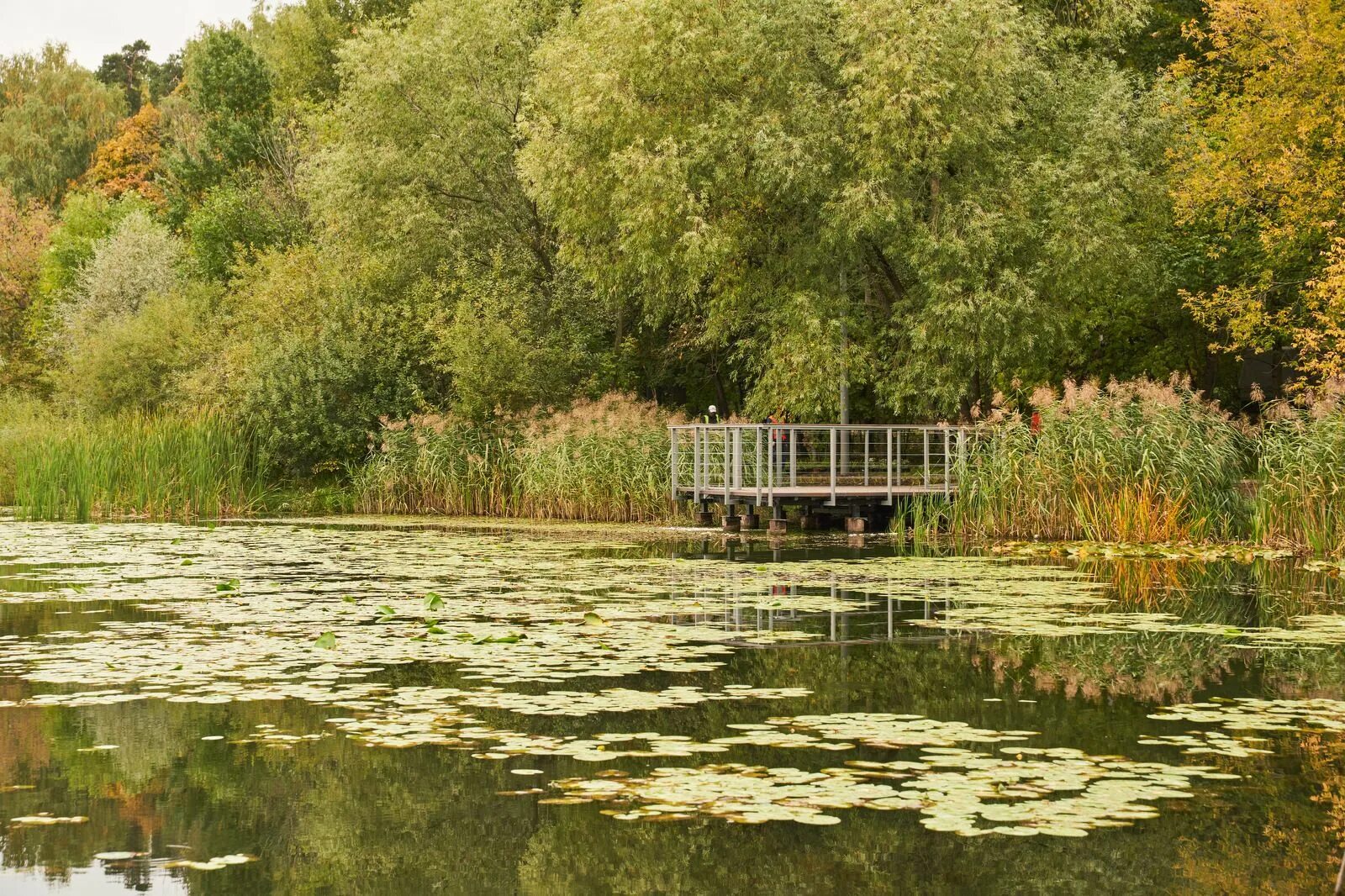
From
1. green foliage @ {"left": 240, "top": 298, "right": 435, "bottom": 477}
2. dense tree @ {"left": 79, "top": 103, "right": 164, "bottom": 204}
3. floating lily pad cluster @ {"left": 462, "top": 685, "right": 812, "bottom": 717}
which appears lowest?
floating lily pad cluster @ {"left": 462, "top": 685, "right": 812, "bottom": 717}

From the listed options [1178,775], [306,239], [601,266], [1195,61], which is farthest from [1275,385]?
[1178,775]

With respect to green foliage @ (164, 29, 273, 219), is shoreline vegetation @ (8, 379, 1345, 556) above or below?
below

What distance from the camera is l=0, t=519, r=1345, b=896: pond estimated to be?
5703 mm

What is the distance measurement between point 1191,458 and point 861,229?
25.2 feet

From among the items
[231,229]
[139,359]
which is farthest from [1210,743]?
[231,229]

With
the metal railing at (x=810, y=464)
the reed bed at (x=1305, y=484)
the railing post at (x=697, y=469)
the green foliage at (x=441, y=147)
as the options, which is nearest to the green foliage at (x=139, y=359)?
the green foliage at (x=441, y=147)

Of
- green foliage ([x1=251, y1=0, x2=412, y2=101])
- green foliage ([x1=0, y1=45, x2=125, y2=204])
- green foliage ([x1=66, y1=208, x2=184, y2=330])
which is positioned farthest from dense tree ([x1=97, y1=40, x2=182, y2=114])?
green foliage ([x1=66, y1=208, x2=184, y2=330])

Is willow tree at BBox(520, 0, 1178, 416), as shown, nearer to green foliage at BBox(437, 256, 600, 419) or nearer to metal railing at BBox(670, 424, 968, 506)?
metal railing at BBox(670, 424, 968, 506)

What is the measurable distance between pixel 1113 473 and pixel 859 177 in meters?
7.56

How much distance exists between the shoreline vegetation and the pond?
4.47m

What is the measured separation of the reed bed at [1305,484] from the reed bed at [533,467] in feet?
34.9

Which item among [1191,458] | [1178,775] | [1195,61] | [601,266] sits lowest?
[1178,775]

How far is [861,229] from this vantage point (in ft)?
85.0

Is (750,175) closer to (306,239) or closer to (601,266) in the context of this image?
(601,266)
